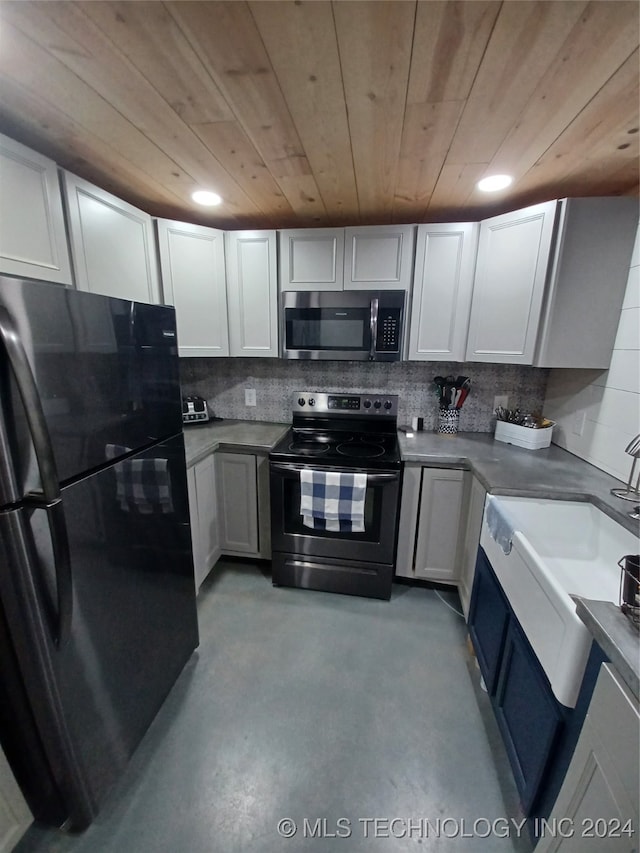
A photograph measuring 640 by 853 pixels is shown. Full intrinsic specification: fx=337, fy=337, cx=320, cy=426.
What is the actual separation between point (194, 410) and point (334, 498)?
1289mm

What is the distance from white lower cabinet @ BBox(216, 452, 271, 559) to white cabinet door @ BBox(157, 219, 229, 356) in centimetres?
75

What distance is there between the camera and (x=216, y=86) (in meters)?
0.98

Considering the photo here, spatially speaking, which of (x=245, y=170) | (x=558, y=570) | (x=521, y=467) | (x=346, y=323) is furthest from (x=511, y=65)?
(x=558, y=570)

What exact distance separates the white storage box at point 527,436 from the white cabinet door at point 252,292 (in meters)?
1.57

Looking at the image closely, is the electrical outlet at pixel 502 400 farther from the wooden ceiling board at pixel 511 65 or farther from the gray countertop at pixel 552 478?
the wooden ceiling board at pixel 511 65

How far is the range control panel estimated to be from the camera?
2338mm

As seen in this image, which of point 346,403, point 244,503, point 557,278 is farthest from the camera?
point 346,403

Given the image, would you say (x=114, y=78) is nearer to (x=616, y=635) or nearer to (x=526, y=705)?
(x=616, y=635)

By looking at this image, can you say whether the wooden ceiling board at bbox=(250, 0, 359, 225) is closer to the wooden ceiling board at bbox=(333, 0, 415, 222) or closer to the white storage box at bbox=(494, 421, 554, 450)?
the wooden ceiling board at bbox=(333, 0, 415, 222)

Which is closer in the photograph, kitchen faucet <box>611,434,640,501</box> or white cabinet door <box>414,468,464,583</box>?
kitchen faucet <box>611,434,640,501</box>

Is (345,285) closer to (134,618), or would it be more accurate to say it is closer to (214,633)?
(134,618)

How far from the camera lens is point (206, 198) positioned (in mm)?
1797

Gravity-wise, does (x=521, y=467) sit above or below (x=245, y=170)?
below

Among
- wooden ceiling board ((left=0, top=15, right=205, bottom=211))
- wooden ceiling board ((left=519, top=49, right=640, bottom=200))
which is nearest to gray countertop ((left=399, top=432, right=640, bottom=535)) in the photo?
wooden ceiling board ((left=519, top=49, right=640, bottom=200))
